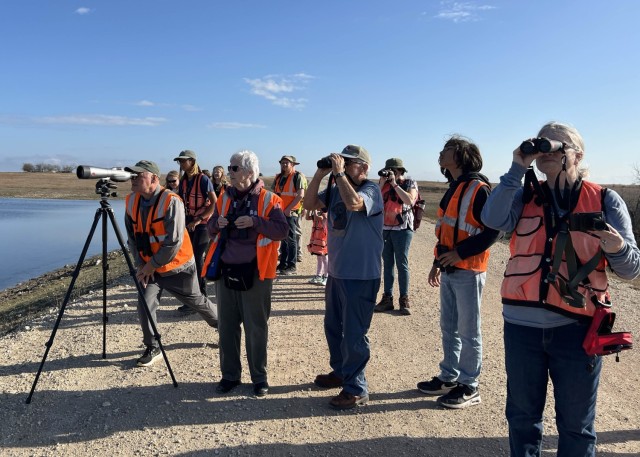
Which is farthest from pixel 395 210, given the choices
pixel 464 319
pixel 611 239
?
pixel 611 239

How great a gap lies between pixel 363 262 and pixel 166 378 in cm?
237

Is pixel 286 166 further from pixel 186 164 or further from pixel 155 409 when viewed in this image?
pixel 155 409

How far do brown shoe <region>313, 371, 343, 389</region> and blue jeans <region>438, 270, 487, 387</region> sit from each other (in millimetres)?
1080

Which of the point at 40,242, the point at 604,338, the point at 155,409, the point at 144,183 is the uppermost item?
the point at 144,183

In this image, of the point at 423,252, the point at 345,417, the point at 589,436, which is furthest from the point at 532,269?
the point at 423,252

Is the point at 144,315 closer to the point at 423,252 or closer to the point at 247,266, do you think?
the point at 247,266

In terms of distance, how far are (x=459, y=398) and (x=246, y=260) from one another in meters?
2.24

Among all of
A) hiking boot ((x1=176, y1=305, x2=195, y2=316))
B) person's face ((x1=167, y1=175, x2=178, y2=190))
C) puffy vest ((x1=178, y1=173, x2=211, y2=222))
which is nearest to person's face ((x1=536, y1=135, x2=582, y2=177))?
puffy vest ((x1=178, y1=173, x2=211, y2=222))

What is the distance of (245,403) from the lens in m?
4.05

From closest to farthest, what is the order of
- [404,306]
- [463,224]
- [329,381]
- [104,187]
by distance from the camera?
[463,224] → [104,187] → [329,381] → [404,306]

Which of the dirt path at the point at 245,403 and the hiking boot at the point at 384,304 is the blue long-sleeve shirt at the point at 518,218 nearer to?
the dirt path at the point at 245,403

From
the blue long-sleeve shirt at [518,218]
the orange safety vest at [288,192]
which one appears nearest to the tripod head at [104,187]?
the blue long-sleeve shirt at [518,218]

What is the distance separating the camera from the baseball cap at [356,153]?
12.6 feet

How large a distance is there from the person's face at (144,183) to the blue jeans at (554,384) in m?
3.52
